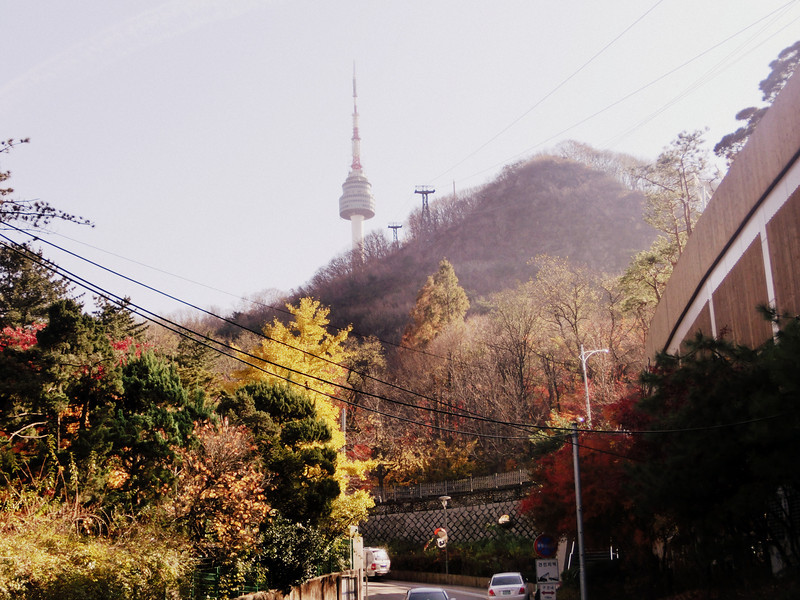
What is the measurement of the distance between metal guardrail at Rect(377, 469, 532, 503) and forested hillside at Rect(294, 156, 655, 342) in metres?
51.6

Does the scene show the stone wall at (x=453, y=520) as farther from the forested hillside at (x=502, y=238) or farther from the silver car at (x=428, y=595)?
the forested hillside at (x=502, y=238)

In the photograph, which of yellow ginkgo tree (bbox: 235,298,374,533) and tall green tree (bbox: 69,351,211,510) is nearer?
tall green tree (bbox: 69,351,211,510)

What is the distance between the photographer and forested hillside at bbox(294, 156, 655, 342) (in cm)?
12200

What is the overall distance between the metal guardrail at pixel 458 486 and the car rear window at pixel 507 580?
14.6 metres

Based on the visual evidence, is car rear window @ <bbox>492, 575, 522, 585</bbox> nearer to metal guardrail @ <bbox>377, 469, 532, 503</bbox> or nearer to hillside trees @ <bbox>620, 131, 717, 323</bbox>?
metal guardrail @ <bbox>377, 469, 532, 503</bbox>

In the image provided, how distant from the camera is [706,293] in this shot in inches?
1011

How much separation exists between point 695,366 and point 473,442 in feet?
114

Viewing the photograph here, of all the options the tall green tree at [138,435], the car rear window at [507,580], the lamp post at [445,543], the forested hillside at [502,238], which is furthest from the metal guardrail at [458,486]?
the forested hillside at [502,238]

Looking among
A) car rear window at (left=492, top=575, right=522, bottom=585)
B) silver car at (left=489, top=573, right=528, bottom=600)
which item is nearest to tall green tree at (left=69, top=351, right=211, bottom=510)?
silver car at (left=489, top=573, right=528, bottom=600)

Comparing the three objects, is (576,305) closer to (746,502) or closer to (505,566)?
(505,566)

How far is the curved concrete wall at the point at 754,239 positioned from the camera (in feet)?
55.7

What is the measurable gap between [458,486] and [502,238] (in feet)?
349

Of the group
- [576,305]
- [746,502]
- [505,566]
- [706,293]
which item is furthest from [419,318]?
[746,502]

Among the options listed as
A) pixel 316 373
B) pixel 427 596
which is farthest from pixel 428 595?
pixel 316 373
